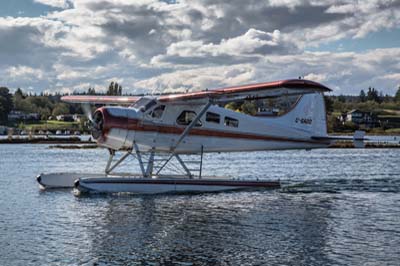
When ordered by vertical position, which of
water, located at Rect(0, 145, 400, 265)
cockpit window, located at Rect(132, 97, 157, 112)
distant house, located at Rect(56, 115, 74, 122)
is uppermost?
distant house, located at Rect(56, 115, 74, 122)

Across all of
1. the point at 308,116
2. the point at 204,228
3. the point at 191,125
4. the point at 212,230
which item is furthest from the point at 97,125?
the point at 308,116

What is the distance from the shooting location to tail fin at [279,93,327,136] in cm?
2011

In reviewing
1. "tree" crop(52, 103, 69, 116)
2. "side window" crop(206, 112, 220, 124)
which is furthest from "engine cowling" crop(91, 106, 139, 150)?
"tree" crop(52, 103, 69, 116)

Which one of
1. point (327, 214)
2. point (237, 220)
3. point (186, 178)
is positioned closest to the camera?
point (237, 220)

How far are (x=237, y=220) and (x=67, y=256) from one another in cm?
465

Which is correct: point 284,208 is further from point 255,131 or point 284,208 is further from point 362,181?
point 362,181

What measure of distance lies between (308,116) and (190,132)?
4.91m

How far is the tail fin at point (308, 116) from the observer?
2011 cm

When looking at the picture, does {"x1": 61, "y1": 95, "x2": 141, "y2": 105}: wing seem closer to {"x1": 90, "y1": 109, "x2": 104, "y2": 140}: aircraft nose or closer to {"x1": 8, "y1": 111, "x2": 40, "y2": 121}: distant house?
{"x1": 90, "y1": 109, "x2": 104, "y2": 140}: aircraft nose

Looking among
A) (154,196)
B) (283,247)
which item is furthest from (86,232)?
(154,196)

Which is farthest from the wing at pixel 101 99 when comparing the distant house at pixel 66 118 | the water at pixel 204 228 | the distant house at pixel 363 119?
the distant house at pixel 66 118

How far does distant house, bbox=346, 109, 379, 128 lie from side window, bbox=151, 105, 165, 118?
120 metres

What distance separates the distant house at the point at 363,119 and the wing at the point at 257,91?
396 ft

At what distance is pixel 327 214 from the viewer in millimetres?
13945
